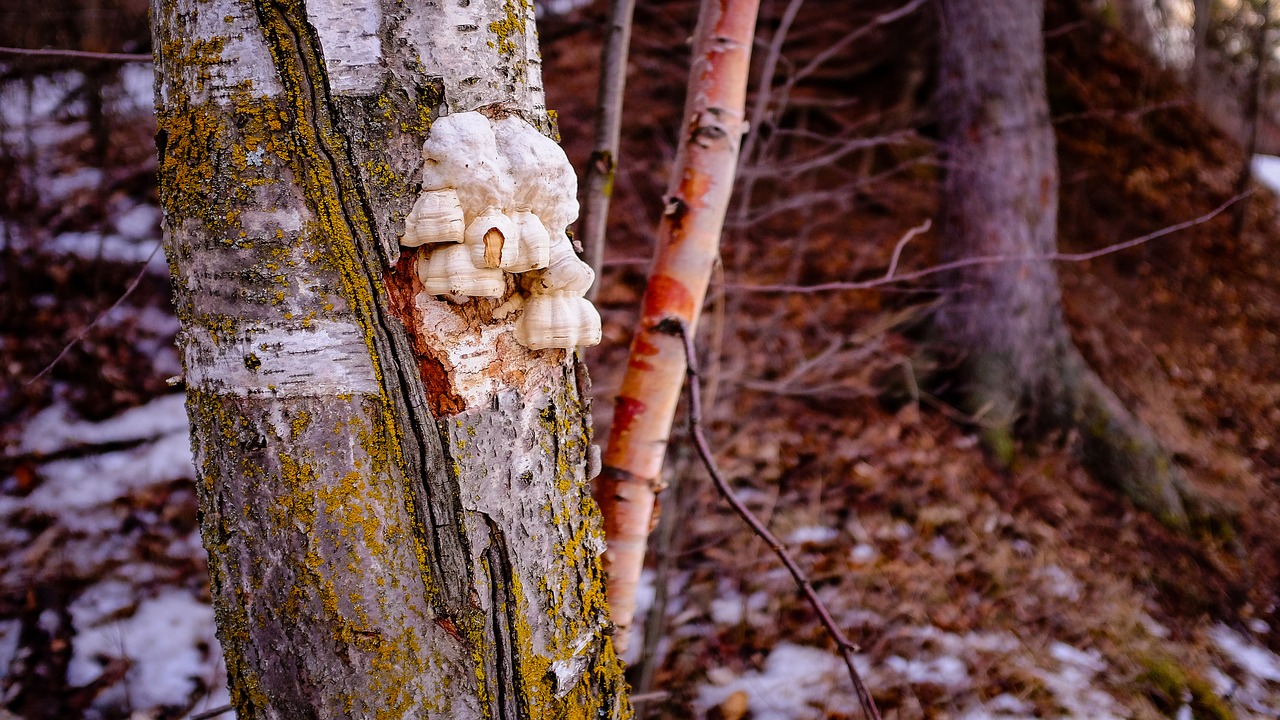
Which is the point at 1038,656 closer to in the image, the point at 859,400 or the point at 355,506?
the point at 859,400

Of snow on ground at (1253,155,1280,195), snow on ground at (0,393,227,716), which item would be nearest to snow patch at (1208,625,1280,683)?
snow on ground at (0,393,227,716)

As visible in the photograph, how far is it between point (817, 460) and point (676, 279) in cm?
278

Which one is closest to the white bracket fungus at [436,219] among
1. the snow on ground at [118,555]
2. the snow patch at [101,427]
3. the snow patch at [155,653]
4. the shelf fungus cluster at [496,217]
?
the shelf fungus cluster at [496,217]

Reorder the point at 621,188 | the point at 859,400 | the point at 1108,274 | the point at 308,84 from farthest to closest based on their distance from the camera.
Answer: the point at 1108,274, the point at 621,188, the point at 859,400, the point at 308,84

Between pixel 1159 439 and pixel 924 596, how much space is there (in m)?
2.76

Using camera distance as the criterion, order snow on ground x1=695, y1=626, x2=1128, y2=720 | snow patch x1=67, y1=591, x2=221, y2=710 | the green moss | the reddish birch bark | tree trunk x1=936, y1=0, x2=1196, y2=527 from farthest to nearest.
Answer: tree trunk x1=936, y1=0, x2=1196, y2=527 → the green moss → snow on ground x1=695, y1=626, x2=1128, y2=720 → snow patch x1=67, y1=591, x2=221, y2=710 → the reddish birch bark

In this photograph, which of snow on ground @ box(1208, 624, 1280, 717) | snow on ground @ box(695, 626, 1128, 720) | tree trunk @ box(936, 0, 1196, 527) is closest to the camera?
snow on ground @ box(695, 626, 1128, 720)

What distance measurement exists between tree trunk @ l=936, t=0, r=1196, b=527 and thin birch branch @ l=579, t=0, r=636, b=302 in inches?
125

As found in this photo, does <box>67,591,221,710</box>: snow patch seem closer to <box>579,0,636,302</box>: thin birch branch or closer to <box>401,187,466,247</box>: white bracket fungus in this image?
<box>579,0,636,302</box>: thin birch branch

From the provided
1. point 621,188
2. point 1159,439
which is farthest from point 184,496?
point 1159,439

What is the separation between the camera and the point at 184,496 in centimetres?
339

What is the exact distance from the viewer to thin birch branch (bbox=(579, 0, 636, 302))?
1577 millimetres

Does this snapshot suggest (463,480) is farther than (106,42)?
No

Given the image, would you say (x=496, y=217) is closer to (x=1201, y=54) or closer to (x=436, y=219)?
(x=436, y=219)
